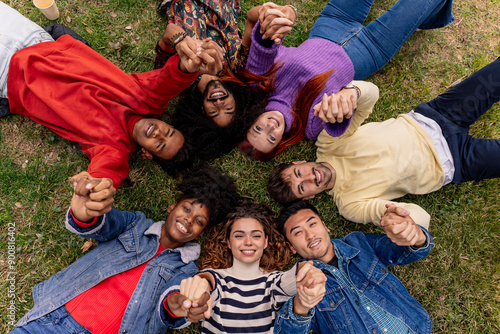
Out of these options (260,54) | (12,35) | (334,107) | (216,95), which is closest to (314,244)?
(334,107)

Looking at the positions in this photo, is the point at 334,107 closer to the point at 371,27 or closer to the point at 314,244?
Answer: the point at 314,244

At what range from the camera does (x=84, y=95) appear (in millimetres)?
3330

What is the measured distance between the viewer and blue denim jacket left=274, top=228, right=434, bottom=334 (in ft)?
10.9

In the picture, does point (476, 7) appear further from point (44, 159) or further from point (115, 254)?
point (44, 159)

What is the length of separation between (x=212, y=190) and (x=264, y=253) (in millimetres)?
955

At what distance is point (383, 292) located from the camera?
3465 millimetres

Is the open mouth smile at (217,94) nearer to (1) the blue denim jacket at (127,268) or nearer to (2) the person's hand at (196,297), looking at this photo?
(1) the blue denim jacket at (127,268)

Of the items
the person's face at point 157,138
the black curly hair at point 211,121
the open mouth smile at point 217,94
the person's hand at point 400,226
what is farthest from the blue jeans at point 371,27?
the person's face at point 157,138

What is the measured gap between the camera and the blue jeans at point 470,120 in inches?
143

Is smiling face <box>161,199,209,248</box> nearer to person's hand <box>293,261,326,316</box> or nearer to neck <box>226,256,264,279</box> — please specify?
neck <box>226,256,264,279</box>

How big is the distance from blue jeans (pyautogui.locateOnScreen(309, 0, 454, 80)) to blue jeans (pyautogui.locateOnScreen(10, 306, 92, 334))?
411 cm

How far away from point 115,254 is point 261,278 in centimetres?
155

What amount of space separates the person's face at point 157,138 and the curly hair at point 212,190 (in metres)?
0.41

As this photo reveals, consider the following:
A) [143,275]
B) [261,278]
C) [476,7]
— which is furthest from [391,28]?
[143,275]
